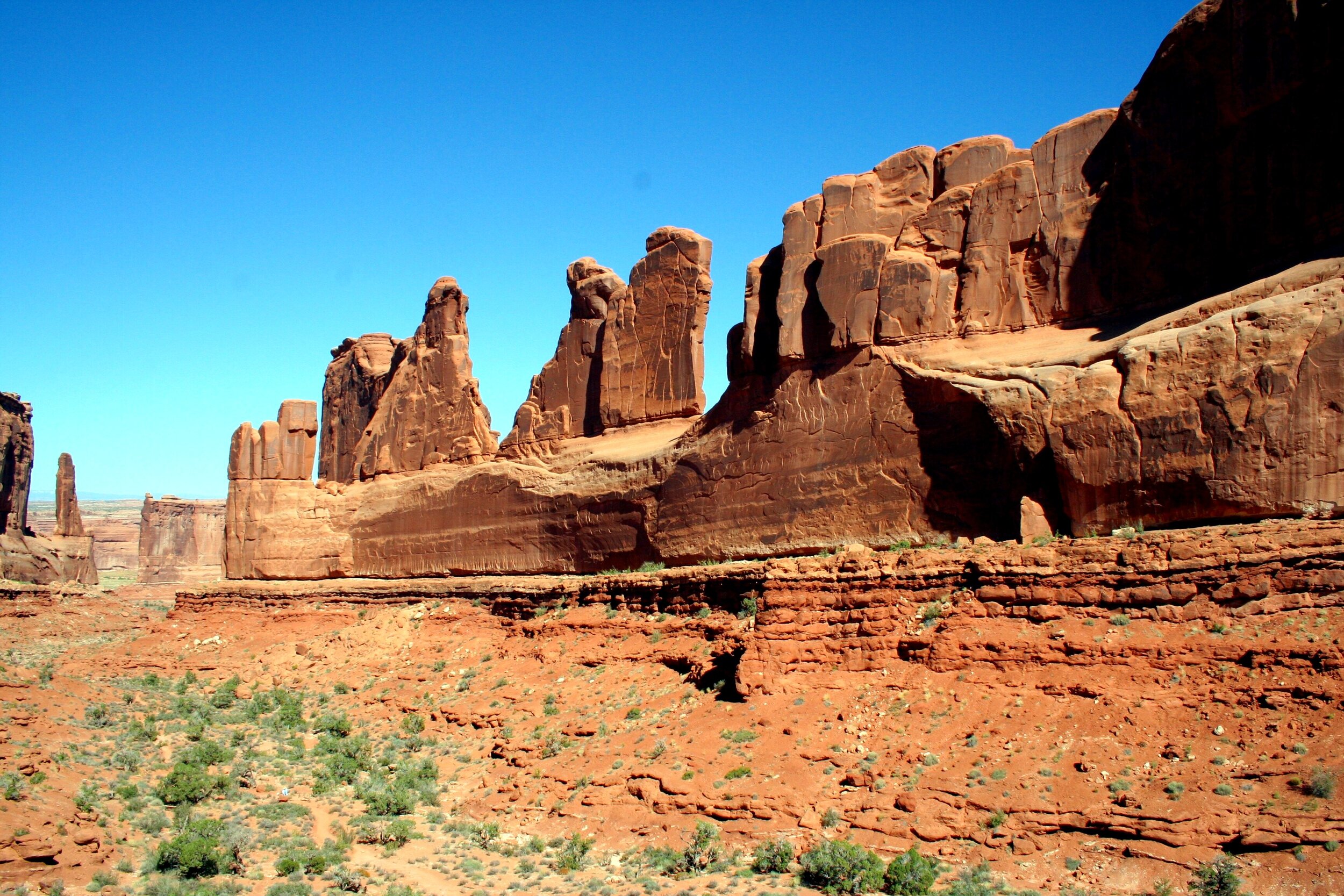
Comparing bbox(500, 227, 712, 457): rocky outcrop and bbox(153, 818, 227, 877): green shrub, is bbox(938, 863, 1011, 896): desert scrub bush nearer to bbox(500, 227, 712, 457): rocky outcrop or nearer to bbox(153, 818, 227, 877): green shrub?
bbox(153, 818, 227, 877): green shrub

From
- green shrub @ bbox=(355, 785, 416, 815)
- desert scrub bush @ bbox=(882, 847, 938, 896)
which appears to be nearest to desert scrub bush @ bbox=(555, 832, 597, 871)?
green shrub @ bbox=(355, 785, 416, 815)

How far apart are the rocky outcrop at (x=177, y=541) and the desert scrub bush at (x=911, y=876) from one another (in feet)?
193

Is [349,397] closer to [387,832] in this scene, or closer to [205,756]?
[205,756]

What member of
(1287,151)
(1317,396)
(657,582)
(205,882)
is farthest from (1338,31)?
(205,882)

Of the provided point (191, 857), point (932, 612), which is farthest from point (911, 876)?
point (191, 857)

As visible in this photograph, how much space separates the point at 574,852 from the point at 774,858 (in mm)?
2841

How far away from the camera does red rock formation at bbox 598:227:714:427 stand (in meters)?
25.3

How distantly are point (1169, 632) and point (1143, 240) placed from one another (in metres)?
6.56

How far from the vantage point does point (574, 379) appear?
2823 cm

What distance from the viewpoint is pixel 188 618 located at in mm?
31828

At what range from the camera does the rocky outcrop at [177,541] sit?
216ft

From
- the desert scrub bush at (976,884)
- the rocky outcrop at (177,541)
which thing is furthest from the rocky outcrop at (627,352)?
the rocky outcrop at (177,541)

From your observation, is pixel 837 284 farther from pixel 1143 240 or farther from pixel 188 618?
pixel 188 618

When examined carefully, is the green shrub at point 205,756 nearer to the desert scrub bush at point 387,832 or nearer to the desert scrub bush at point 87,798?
the desert scrub bush at point 87,798
